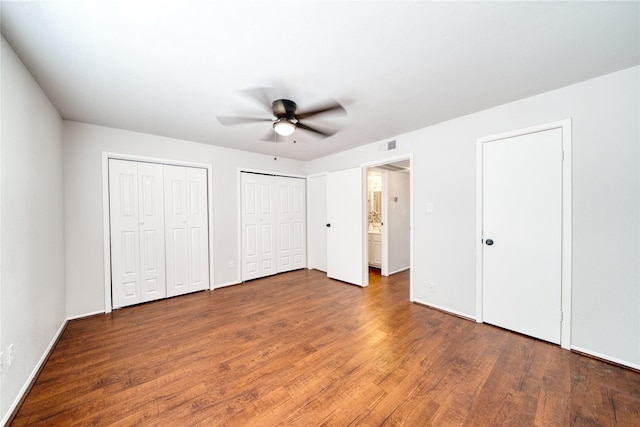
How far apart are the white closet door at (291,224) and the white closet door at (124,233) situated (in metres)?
2.24

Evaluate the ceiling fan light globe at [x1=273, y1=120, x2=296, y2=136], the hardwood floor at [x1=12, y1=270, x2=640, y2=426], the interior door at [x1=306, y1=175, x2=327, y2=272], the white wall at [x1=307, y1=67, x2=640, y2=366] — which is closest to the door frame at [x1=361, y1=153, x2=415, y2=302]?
the hardwood floor at [x1=12, y1=270, x2=640, y2=426]

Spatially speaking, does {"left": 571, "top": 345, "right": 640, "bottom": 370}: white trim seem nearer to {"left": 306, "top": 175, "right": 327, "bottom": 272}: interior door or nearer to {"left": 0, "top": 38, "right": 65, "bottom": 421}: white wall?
{"left": 306, "top": 175, "right": 327, "bottom": 272}: interior door

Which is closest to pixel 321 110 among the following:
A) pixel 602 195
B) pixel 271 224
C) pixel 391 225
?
pixel 602 195

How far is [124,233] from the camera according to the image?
322 cm

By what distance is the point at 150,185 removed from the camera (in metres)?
3.40

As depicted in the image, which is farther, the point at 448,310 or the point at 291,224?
the point at 291,224

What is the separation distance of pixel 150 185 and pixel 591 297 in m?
5.03

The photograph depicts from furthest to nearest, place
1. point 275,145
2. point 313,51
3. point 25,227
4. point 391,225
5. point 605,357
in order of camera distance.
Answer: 1. point 391,225
2. point 275,145
3. point 605,357
4. point 25,227
5. point 313,51

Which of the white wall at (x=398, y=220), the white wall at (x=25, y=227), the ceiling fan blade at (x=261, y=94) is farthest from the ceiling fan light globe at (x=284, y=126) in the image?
the white wall at (x=398, y=220)

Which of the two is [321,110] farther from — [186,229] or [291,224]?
[291,224]

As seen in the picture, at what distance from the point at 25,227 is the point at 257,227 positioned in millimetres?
2892

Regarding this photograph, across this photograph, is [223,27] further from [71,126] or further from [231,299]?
[231,299]

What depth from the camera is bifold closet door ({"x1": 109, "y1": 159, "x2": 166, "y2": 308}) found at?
124 inches

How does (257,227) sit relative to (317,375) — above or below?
above
